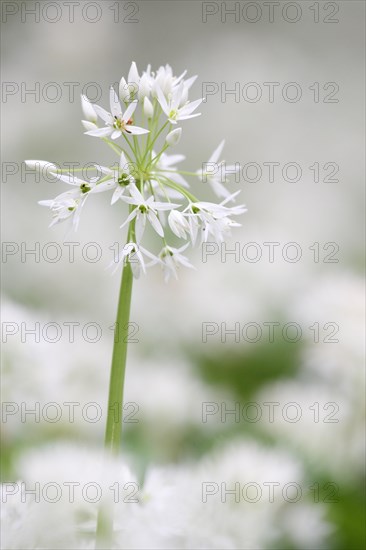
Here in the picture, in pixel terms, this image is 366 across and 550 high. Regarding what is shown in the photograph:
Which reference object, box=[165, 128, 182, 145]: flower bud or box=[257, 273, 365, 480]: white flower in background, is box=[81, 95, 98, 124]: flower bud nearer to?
box=[165, 128, 182, 145]: flower bud

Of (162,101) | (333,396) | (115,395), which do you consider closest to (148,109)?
(162,101)

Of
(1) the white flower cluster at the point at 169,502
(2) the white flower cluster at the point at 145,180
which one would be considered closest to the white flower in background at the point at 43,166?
(2) the white flower cluster at the point at 145,180

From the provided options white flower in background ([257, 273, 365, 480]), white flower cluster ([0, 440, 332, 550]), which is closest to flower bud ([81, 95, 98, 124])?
white flower cluster ([0, 440, 332, 550])

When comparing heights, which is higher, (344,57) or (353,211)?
(344,57)

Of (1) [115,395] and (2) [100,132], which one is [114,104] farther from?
(1) [115,395]

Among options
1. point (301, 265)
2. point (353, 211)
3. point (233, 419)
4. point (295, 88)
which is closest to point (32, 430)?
point (233, 419)

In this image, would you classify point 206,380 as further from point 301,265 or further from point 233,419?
point 301,265

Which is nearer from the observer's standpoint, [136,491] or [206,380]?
[136,491]
